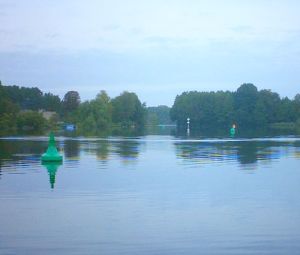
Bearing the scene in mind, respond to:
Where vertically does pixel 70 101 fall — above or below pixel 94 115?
above

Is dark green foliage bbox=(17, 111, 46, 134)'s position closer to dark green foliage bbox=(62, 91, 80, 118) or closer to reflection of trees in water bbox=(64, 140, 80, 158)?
dark green foliage bbox=(62, 91, 80, 118)

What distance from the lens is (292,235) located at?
10516 mm

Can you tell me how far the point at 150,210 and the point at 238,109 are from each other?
129 m

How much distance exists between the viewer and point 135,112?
123750mm

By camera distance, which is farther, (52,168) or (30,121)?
(30,121)

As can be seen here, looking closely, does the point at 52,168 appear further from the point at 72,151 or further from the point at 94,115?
the point at 94,115

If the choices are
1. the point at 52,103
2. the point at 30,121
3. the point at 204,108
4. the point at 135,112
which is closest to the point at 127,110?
the point at 135,112

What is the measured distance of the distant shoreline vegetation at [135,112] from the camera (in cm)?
9925

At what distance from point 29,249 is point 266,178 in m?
11.6

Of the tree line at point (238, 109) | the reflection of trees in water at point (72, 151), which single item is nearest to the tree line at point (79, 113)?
the tree line at point (238, 109)

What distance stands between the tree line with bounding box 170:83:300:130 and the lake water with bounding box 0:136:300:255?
4048 inches

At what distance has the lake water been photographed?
982 centimetres

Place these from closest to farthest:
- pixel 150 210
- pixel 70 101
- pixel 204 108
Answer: pixel 150 210 < pixel 204 108 < pixel 70 101

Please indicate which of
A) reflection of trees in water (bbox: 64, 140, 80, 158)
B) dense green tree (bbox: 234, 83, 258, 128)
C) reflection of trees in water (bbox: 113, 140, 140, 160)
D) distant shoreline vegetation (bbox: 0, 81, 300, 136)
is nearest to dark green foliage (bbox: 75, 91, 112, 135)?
distant shoreline vegetation (bbox: 0, 81, 300, 136)
